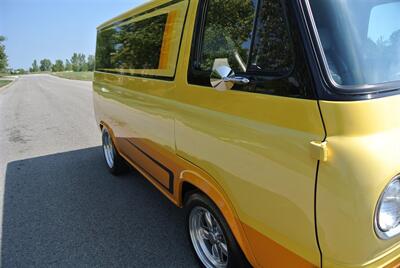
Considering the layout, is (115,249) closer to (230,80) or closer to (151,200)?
(151,200)

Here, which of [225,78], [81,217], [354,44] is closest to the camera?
[354,44]

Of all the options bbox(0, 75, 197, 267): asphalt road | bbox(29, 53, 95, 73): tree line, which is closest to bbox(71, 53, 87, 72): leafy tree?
bbox(29, 53, 95, 73): tree line

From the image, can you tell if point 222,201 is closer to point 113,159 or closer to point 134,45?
point 134,45

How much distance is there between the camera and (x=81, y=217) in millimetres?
3770

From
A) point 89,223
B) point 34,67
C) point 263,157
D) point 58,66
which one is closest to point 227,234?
point 263,157

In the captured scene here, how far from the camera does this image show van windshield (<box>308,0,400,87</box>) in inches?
59.3

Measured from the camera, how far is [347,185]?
1.37 metres

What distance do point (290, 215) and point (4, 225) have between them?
3461mm

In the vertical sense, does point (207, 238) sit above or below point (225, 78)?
below

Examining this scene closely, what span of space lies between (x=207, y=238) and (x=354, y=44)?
194 cm

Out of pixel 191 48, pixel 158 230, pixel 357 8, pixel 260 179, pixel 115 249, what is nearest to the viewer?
pixel 357 8

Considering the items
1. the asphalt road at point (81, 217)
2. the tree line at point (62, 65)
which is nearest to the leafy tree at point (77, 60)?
the tree line at point (62, 65)

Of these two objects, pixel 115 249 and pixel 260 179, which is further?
pixel 115 249

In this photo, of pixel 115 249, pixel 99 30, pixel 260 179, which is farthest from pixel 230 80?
pixel 99 30
